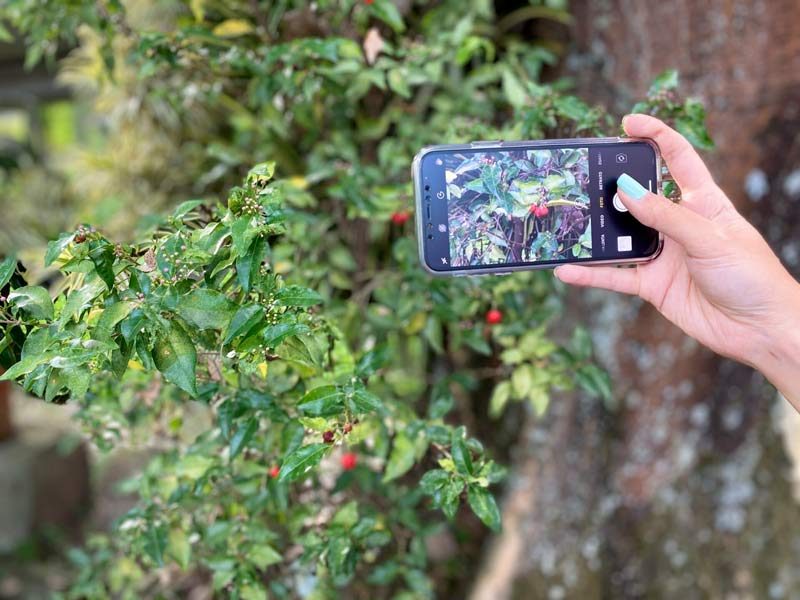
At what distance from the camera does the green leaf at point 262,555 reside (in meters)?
1.09

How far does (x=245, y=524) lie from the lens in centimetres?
111

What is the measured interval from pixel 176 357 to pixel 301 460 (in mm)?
174

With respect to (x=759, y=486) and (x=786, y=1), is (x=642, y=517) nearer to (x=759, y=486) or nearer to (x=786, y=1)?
(x=759, y=486)

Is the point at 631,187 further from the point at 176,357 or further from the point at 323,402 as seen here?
the point at 176,357

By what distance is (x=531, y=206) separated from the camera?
0.98 meters

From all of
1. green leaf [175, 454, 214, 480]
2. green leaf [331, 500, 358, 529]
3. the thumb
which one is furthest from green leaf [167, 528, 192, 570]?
the thumb

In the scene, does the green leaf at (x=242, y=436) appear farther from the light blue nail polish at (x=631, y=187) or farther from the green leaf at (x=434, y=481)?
the light blue nail polish at (x=631, y=187)

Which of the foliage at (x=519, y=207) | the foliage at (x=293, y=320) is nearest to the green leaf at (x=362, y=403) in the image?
the foliage at (x=293, y=320)

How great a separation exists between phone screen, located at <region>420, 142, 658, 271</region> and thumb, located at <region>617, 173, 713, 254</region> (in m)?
0.08

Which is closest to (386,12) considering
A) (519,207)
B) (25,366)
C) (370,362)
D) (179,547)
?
(519,207)

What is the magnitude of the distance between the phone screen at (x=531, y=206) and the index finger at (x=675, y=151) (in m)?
0.02

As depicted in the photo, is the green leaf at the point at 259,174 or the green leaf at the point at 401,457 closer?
the green leaf at the point at 259,174

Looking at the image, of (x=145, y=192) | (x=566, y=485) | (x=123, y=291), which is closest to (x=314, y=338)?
(x=123, y=291)

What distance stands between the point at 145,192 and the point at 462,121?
1.50 m
